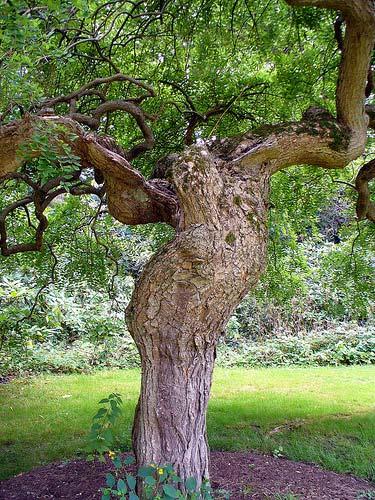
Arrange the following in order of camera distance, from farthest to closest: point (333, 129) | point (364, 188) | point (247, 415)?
point (247, 415), point (364, 188), point (333, 129)

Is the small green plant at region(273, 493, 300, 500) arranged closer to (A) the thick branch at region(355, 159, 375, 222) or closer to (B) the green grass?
(B) the green grass

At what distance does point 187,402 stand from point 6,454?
3038mm

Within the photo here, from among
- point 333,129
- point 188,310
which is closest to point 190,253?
point 188,310

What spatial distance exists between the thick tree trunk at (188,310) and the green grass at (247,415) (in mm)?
2067

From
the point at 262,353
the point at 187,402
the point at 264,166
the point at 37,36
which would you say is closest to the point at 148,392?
the point at 187,402

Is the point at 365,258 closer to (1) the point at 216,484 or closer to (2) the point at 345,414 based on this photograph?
(2) the point at 345,414

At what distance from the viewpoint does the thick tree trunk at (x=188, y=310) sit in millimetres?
2830

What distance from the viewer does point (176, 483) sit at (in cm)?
282

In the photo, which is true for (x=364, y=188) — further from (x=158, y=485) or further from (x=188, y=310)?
(x=158, y=485)

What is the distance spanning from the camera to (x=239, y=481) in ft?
12.0

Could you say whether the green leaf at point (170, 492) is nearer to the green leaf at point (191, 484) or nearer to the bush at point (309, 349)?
the green leaf at point (191, 484)

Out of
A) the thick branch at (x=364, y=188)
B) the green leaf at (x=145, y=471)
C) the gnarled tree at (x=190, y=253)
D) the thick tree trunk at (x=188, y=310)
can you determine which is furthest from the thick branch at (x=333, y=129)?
the green leaf at (x=145, y=471)

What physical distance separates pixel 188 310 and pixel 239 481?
163 centimetres

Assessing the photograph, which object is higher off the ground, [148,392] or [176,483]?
[148,392]
